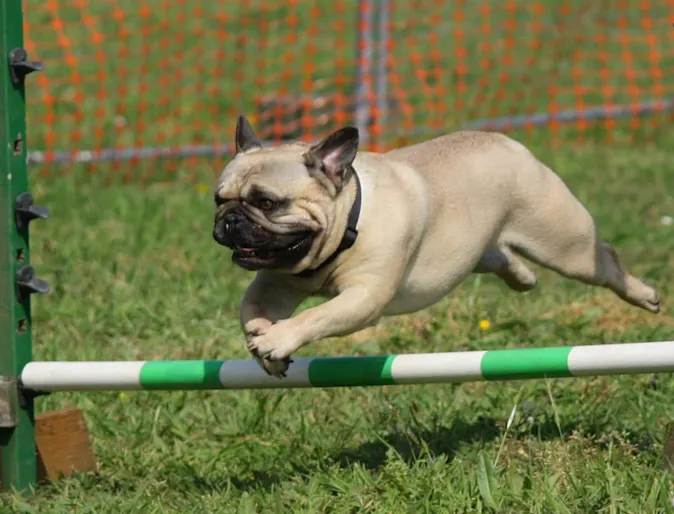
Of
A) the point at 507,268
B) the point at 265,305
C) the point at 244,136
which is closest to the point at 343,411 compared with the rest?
the point at 507,268

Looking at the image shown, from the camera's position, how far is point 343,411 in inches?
206

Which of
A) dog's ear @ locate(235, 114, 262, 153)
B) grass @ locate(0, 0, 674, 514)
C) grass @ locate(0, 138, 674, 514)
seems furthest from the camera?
dog's ear @ locate(235, 114, 262, 153)

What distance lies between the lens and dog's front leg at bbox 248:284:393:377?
403cm

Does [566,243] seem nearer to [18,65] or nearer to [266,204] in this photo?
[266,204]

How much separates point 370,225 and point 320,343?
6.33 ft

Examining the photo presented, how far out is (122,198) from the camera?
27.5ft

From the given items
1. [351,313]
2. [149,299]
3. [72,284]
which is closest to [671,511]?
[351,313]

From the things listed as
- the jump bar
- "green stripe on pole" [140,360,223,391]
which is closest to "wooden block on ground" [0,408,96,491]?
the jump bar

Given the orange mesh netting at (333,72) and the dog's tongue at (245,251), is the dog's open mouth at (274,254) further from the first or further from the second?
the orange mesh netting at (333,72)

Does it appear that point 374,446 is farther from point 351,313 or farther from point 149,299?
point 149,299

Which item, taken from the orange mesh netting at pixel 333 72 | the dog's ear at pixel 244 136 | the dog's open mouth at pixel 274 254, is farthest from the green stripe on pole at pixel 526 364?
the orange mesh netting at pixel 333 72

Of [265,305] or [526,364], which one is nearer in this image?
[526,364]

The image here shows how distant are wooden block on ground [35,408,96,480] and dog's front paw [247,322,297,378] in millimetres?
1097

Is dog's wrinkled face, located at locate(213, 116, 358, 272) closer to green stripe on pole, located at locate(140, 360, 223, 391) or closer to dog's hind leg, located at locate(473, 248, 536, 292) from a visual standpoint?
green stripe on pole, located at locate(140, 360, 223, 391)
